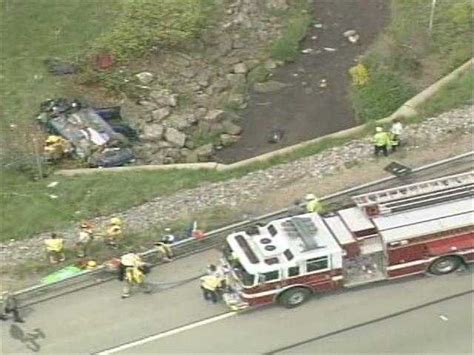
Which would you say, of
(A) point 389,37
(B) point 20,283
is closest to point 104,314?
(B) point 20,283

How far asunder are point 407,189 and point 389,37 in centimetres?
1527

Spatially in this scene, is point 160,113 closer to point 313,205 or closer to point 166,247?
point 166,247

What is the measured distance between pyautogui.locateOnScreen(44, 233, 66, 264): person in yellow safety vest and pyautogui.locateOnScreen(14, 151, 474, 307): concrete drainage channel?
44.5 inches

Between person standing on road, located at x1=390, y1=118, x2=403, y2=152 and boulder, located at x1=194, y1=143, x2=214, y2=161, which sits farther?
boulder, located at x1=194, y1=143, x2=214, y2=161

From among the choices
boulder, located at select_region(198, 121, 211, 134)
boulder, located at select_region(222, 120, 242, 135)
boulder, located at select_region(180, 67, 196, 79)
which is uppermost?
boulder, located at select_region(180, 67, 196, 79)

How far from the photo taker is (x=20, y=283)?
24.4 meters

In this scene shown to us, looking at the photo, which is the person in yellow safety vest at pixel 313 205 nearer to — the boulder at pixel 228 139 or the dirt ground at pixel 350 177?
the dirt ground at pixel 350 177

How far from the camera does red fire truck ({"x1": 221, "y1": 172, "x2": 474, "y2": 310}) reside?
22.2 meters

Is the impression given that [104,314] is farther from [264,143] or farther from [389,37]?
[389,37]

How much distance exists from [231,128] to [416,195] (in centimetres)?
1148

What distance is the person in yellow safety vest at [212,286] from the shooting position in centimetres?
2292

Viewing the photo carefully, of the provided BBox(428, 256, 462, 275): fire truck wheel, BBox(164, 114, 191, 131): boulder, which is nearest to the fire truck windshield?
BBox(428, 256, 462, 275): fire truck wheel

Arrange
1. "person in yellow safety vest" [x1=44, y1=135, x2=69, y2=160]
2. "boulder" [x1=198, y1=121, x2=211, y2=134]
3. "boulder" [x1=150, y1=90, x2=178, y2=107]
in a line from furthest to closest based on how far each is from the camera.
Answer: "boulder" [x1=150, y1=90, x2=178, y2=107], "boulder" [x1=198, y1=121, x2=211, y2=134], "person in yellow safety vest" [x1=44, y1=135, x2=69, y2=160]

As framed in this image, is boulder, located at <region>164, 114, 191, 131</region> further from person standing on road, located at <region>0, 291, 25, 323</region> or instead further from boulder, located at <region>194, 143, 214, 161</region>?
person standing on road, located at <region>0, 291, 25, 323</region>
